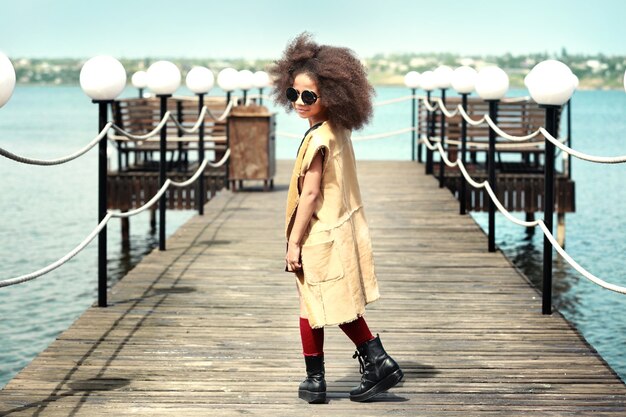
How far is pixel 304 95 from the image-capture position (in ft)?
17.7

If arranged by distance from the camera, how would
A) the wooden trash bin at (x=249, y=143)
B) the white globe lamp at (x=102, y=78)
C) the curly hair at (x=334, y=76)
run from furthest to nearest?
the wooden trash bin at (x=249, y=143) → the white globe lamp at (x=102, y=78) → the curly hair at (x=334, y=76)

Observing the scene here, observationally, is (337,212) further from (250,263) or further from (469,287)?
(250,263)

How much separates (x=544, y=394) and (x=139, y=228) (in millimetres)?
16488

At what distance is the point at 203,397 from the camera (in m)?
5.71

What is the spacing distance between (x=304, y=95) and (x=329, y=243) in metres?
0.66

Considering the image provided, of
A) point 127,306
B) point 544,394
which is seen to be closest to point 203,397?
point 544,394

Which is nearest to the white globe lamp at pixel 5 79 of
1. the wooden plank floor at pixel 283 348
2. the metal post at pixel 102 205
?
the wooden plank floor at pixel 283 348

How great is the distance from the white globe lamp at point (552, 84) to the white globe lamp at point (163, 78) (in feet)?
11.9

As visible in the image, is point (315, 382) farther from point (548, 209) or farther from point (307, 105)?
point (548, 209)

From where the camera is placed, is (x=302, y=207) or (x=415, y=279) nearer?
(x=302, y=207)

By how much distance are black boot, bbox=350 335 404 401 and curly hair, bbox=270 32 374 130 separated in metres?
→ 1.01

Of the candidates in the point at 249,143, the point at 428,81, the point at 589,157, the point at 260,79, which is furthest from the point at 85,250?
the point at 589,157

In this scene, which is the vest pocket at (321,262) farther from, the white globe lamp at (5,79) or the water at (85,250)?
the water at (85,250)

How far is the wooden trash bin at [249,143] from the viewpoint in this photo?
47.0ft
